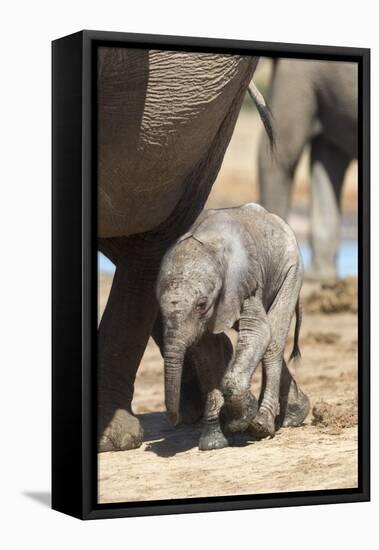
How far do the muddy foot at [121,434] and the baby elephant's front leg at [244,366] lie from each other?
369 mm

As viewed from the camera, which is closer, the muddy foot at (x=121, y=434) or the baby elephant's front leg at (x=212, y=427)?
the muddy foot at (x=121, y=434)

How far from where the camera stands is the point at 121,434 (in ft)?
21.0

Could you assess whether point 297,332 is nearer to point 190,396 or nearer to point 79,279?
point 190,396

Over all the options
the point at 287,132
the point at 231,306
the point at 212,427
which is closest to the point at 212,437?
the point at 212,427

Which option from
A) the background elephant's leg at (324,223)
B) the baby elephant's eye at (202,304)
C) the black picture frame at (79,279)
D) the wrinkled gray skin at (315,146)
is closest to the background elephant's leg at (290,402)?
the black picture frame at (79,279)

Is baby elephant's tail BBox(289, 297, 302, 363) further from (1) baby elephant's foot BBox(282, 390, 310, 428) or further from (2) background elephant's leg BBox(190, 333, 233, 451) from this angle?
(2) background elephant's leg BBox(190, 333, 233, 451)

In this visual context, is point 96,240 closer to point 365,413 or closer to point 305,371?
point 365,413

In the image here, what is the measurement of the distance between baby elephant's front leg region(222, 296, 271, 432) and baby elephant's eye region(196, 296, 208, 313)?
23cm

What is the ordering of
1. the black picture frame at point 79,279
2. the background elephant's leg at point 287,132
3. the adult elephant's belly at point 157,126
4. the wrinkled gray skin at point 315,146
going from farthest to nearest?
1. the background elephant's leg at point 287,132
2. the wrinkled gray skin at point 315,146
3. the adult elephant's belly at point 157,126
4. the black picture frame at point 79,279

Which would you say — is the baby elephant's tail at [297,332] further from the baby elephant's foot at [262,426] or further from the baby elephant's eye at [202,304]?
the baby elephant's eye at [202,304]

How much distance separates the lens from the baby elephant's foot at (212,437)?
21.3 feet

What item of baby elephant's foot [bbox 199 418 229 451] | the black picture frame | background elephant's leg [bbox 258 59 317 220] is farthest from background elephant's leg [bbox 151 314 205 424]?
background elephant's leg [bbox 258 59 317 220]

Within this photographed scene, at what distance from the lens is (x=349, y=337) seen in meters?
11.0

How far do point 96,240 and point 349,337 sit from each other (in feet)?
17.2
